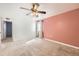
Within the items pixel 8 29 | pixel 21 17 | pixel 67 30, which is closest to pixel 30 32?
pixel 21 17

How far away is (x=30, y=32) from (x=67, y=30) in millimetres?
1045

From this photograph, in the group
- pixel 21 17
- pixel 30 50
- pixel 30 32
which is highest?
pixel 21 17

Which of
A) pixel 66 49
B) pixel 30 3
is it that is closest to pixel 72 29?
pixel 66 49

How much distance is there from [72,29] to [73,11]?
2.09 feet

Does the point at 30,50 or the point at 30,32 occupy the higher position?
the point at 30,32

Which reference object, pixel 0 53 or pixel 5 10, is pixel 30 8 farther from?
pixel 0 53

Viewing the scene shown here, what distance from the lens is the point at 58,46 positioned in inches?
126

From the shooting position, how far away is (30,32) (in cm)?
301

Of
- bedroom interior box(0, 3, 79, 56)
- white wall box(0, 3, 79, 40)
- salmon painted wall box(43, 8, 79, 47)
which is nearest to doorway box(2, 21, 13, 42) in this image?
bedroom interior box(0, 3, 79, 56)

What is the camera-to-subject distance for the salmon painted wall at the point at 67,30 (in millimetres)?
3251

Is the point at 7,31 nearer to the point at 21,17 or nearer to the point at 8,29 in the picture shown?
the point at 8,29

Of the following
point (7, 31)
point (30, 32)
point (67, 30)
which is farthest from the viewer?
point (67, 30)

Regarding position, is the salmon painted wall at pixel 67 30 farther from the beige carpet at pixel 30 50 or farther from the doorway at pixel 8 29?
the doorway at pixel 8 29

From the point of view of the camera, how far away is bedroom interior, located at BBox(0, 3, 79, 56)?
2770 mm
